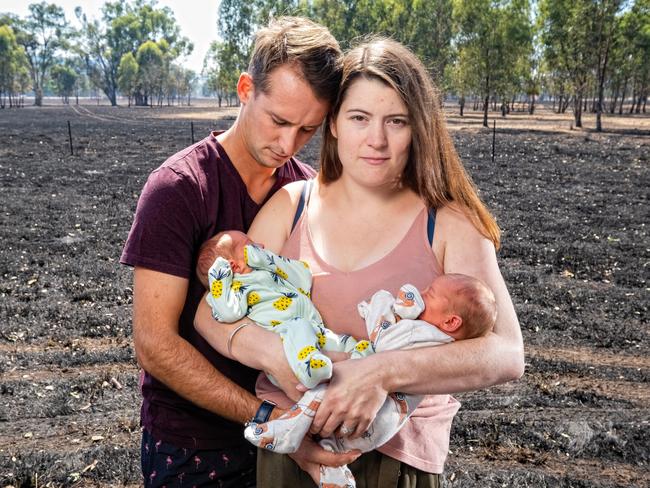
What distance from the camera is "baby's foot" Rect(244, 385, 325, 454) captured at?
2031 millimetres

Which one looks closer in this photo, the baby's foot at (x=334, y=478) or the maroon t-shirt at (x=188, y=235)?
the baby's foot at (x=334, y=478)

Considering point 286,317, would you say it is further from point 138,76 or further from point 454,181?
point 138,76

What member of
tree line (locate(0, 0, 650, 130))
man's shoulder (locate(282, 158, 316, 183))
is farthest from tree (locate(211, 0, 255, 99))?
man's shoulder (locate(282, 158, 316, 183))

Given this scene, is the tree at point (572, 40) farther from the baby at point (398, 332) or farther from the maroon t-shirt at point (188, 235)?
the baby at point (398, 332)

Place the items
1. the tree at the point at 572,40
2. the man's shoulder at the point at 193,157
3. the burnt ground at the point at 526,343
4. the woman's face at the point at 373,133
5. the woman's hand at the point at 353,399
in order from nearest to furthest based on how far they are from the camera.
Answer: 1. the woman's hand at the point at 353,399
2. the woman's face at the point at 373,133
3. the man's shoulder at the point at 193,157
4. the burnt ground at the point at 526,343
5. the tree at the point at 572,40

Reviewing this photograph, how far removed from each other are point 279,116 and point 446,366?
1.18 m

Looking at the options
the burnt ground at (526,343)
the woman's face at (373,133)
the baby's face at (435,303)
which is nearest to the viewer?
the baby's face at (435,303)

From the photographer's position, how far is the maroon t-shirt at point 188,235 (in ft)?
7.47

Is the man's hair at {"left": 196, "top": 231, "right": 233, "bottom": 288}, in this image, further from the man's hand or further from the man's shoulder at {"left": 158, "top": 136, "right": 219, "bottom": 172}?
the man's hand

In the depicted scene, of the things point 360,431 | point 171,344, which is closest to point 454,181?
point 360,431

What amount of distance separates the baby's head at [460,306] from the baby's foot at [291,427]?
1.58 ft

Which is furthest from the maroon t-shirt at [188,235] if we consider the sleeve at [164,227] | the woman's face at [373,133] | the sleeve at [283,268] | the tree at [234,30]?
the tree at [234,30]

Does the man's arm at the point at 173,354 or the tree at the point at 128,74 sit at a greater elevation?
the tree at the point at 128,74

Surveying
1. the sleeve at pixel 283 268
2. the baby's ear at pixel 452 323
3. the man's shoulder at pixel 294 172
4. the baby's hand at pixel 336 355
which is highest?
the man's shoulder at pixel 294 172
